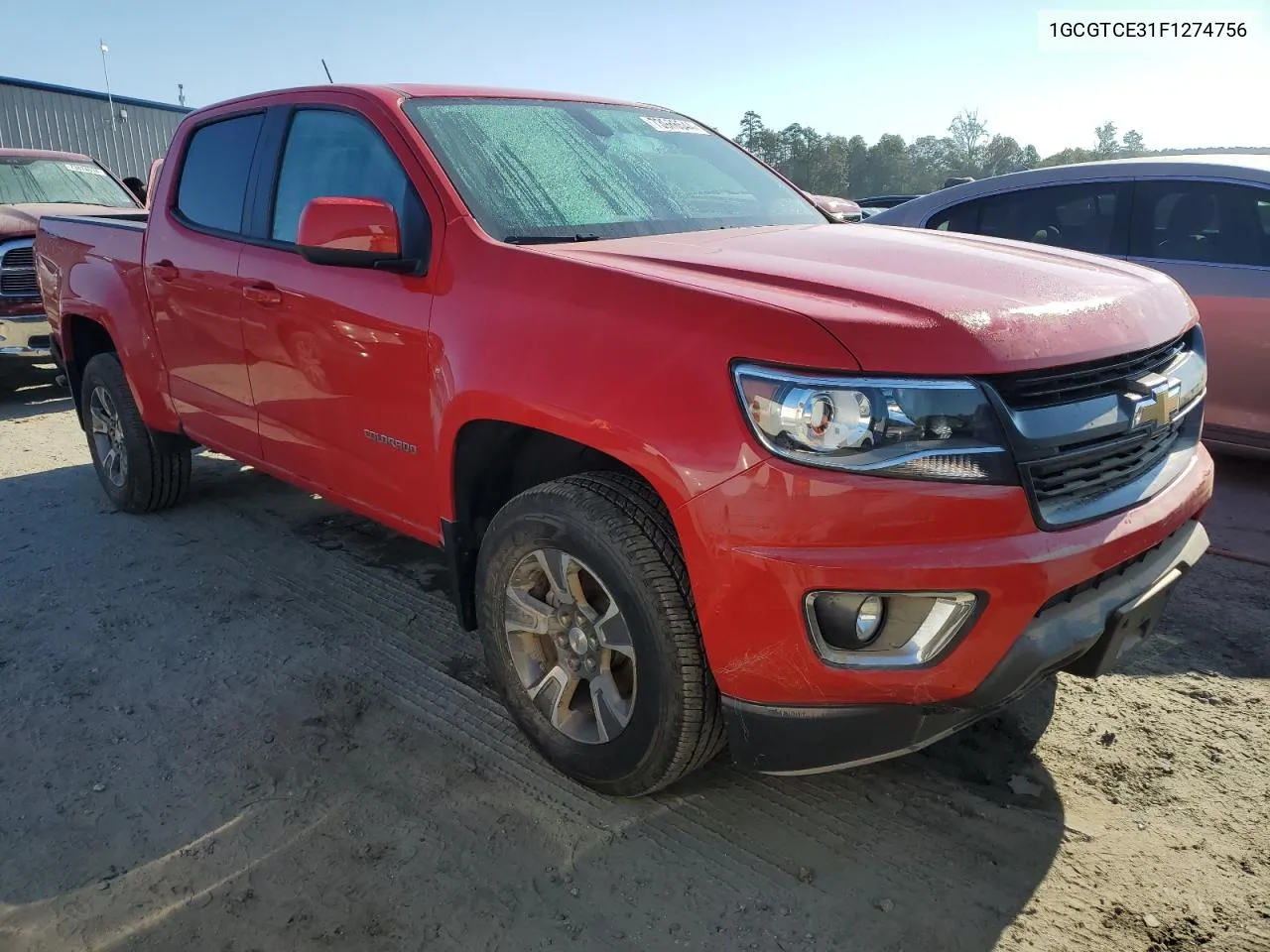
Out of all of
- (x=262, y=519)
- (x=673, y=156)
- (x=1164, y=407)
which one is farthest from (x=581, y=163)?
(x=262, y=519)

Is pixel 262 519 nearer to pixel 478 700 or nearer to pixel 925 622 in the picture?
pixel 478 700

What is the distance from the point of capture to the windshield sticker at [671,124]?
12.2ft

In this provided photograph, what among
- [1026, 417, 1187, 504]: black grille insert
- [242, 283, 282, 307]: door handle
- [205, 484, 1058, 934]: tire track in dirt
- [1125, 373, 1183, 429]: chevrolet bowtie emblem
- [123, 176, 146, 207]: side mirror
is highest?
[123, 176, 146, 207]: side mirror

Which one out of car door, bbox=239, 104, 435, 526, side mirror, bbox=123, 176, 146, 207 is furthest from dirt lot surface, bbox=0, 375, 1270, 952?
side mirror, bbox=123, 176, 146, 207

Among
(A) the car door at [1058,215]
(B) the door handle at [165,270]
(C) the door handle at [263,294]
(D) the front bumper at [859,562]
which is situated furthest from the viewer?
(A) the car door at [1058,215]

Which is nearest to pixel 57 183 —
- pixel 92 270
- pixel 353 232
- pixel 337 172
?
pixel 92 270

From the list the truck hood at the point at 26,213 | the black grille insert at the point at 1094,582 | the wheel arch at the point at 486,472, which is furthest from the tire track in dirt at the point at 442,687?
the truck hood at the point at 26,213

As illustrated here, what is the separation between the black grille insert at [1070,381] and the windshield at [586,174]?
4.35 feet

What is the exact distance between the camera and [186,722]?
303 cm

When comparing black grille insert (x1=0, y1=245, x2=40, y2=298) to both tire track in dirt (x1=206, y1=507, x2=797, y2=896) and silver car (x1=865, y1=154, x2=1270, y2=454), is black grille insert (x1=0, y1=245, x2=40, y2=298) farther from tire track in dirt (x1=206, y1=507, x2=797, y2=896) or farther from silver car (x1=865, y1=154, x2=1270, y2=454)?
silver car (x1=865, y1=154, x2=1270, y2=454)

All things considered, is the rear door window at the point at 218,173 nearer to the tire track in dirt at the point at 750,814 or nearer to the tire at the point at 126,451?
the tire at the point at 126,451

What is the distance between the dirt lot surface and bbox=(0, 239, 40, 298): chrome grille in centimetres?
542

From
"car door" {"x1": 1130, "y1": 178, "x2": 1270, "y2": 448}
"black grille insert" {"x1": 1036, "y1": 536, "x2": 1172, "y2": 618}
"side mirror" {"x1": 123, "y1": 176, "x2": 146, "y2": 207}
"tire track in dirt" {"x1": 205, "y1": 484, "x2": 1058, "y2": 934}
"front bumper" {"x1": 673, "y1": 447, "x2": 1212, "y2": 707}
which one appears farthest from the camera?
"side mirror" {"x1": 123, "y1": 176, "x2": 146, "y2": 207}

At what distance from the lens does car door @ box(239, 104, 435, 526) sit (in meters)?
2.88
